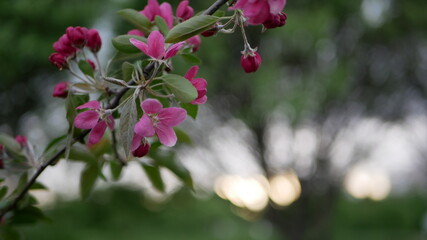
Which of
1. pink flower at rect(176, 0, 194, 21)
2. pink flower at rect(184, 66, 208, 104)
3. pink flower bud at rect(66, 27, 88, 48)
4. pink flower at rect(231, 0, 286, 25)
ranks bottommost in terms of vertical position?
pink flower bud at rect(66, 27, 88, 48)

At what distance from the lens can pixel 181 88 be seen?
0.48 metres

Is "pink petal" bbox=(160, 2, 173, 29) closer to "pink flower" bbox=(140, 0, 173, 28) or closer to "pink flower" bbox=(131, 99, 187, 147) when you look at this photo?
"pink flower" bbox=(140, 0, 173, 28)

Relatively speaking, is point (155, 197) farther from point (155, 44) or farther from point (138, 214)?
point (155, 44)

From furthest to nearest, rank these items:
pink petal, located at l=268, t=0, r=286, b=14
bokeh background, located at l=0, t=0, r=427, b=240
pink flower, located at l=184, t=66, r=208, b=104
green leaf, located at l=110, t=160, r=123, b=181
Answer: bokeh background, located at l=0, t=0, r=427, b=240
green leaf, located at l=110, t=160, r=123, b=181
pink flower, located at l=184, t=66, r=208, b=104
pink petal, located at l=268, t=0, r=286, b=14

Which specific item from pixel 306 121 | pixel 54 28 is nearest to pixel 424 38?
pixel 306 121

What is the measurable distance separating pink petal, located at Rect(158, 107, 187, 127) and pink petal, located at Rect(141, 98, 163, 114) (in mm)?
11

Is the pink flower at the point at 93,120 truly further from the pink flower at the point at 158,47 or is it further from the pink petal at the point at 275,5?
the pink petal at the point at 275,5

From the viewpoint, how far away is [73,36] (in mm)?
595

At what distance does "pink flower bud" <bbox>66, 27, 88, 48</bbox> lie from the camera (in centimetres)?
59

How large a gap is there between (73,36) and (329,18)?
3683 millimetres

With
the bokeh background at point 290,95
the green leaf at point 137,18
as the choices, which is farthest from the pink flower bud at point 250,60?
the bokeh background at point 290,95

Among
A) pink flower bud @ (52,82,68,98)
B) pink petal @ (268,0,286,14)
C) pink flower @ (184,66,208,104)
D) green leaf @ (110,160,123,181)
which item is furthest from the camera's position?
green leaf @ (110,160,123,181)

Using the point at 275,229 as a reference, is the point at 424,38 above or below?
above

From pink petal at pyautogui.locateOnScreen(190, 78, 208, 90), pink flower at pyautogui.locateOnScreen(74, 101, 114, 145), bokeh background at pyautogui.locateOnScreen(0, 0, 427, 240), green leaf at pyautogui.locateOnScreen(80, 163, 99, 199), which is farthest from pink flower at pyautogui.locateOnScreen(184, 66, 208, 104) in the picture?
bokeh background at pyautogui.locateOnScreen(0, 0, 427, 240)
